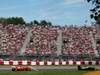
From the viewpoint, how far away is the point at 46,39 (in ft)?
189

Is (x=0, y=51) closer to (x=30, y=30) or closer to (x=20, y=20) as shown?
(x=30, y=30)

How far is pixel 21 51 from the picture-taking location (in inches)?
2067

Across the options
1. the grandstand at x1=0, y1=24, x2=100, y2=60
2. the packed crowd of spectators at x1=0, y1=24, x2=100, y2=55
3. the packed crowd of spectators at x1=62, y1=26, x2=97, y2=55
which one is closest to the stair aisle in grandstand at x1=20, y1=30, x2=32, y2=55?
the grandstand at x1=0, y1=24, x2=100, y2=60

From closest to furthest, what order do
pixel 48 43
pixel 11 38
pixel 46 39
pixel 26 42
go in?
pixel 48 43 < pixel 26 42 < pixel 11 38 < pixel 46 39

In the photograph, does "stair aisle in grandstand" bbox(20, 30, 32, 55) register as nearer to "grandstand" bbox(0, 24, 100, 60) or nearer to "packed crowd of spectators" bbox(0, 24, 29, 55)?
"grandstand" bbox(0, 24, 100, 60)

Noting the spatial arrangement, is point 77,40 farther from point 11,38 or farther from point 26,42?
point 11,38

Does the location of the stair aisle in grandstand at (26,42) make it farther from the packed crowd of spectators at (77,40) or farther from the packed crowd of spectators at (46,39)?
the packed crowd of spectators at (77,40)

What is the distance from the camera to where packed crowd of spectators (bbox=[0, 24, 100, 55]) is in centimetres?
5325

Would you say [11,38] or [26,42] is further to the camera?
[11,38]

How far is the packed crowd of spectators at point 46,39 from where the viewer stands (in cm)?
5325

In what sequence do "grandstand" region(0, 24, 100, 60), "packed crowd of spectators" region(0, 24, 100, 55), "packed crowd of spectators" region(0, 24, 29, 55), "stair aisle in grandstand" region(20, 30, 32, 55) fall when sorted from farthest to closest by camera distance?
"packed crowd of spectators" region(0, 24, 100, 55) < "packed crowd of spectators" region(0, 24, 29, 55) < "stair aisle in grandstand" region(20, 30, 32, 55) < "grandstand" region(0, 24, 100, 60)

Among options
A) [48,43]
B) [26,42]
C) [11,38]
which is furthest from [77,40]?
[11,38]

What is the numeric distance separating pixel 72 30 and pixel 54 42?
5580 millimetres

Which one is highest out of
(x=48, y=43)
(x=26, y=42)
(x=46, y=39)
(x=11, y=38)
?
(x=11, y=38)
